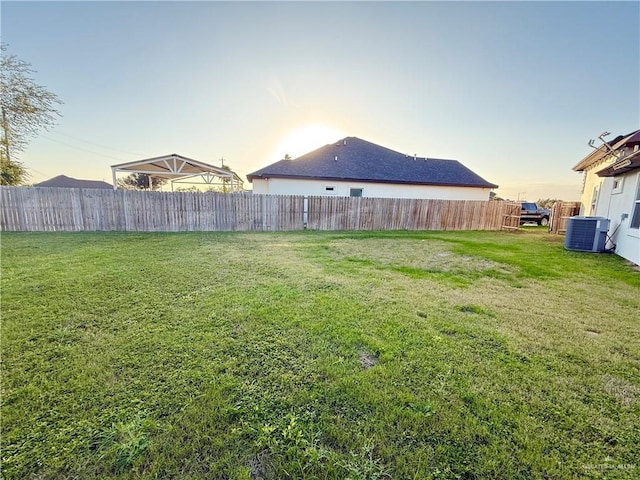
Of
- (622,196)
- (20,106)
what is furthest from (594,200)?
(20,106)

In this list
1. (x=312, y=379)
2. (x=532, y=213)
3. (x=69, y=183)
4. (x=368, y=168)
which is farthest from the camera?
(x=69, y=183)

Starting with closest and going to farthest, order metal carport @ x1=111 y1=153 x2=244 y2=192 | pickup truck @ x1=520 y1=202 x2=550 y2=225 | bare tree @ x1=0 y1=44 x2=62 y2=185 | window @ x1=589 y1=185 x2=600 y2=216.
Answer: window @ x1=589 y1=185 x2=600 y2=216 < metal carport @ x1=111 y1=153 x2=244 y2=192 < bare tree @ x1=0 y1=44 x2=62 y2=185 < pickup truck @ x1=520 y1=202 x2=550 y2=225

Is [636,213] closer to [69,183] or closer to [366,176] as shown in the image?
[366,176]

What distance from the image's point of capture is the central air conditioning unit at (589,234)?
303 inches

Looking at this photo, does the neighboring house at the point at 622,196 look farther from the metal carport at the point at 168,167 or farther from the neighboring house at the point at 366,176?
the metal carport at the point at 168,167

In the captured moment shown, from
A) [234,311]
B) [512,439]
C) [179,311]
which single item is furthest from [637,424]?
[179,311]

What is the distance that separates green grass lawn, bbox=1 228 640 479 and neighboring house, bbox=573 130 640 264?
160 inches

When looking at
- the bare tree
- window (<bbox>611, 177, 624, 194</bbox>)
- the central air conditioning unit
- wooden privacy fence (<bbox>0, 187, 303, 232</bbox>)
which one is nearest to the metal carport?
wooden privacy fence (<bbox>0, 187, 303, 232</bbox>)

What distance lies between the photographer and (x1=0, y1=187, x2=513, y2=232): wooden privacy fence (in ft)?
31.2

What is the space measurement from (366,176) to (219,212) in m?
8.93

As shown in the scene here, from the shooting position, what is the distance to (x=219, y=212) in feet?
36.4

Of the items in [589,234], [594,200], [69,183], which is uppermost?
[69,183]

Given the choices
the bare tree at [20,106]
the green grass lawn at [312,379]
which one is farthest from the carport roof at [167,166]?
the green grass lawn at [312,379]

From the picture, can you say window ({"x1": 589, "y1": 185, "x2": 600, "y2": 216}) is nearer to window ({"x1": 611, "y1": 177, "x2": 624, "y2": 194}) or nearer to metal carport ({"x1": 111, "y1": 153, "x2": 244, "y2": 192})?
window ({"x1": 611, "y1": 177, "x2": 624, "y2": 194})
